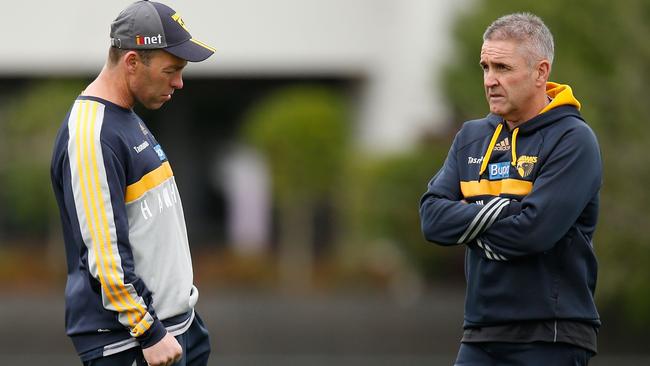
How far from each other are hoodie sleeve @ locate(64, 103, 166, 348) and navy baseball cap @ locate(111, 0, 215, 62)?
385 mm

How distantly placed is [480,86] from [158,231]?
56.0 ft

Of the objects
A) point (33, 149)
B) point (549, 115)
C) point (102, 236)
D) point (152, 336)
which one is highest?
point (549, 115)

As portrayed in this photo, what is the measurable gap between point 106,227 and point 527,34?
184 cm

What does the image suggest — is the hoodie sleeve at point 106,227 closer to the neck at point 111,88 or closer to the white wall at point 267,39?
the neck at point 111,88

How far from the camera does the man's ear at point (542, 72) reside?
4.98 metres

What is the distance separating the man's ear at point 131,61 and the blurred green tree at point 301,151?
2011cm

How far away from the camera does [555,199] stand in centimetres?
480

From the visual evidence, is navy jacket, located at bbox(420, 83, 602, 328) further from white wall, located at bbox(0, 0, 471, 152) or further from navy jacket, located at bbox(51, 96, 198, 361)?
white wall, located at bbox(0, 0, 471, 152)

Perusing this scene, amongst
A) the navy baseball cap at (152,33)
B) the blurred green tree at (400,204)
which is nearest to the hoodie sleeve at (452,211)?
the navy baseball cap at (152,33)

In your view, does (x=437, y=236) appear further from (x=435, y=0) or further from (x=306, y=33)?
(x=306, y=33)

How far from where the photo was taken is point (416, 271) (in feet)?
84.9

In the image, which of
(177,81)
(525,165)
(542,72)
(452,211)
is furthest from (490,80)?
(177,81)

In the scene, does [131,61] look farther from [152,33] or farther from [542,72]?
[542,72]

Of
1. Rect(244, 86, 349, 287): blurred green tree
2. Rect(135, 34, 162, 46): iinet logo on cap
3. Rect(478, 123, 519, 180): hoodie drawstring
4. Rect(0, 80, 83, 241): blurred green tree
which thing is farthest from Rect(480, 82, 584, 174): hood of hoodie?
Rect(0, 80, 83, 241): blurred green tree
